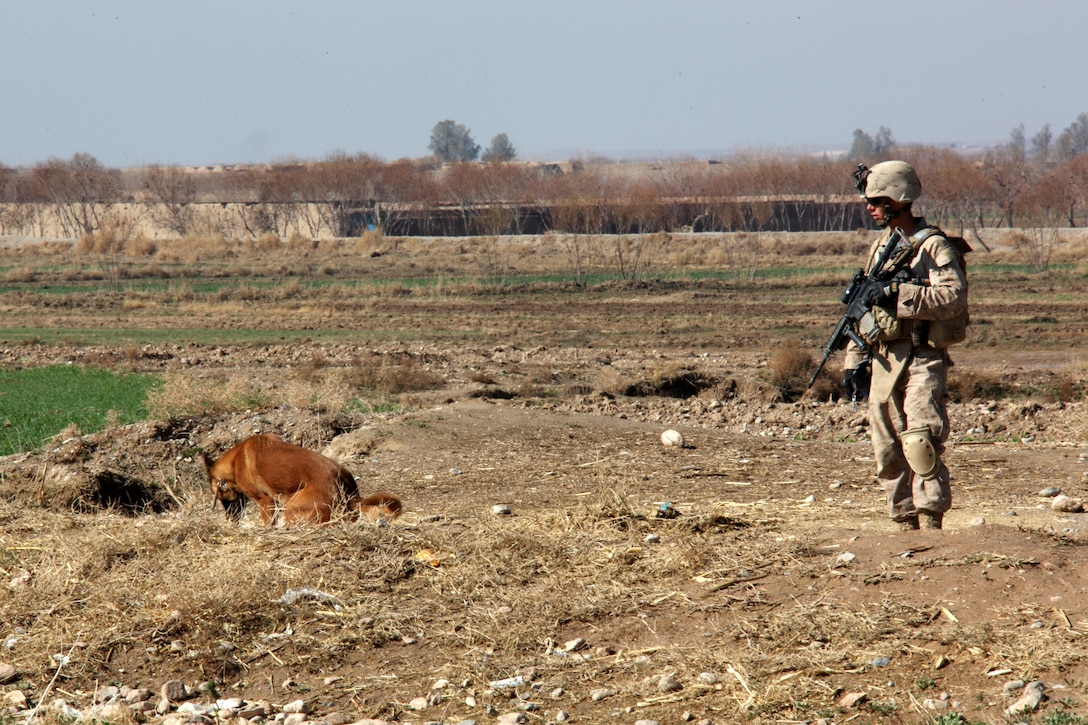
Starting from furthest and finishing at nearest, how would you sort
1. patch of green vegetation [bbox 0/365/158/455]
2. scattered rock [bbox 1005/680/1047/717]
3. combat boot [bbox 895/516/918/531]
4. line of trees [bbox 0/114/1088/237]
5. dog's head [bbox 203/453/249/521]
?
1. line of trees [bbox 0/114/1088/237]
2. patch of green vegetation [bbox 0/365/158/455]
3. dog's head [bbox 203/453/249/521]
4. combat boot [bbox 895/516/918/531]
5. scattered rock [bbox 1005/680/1047/717]

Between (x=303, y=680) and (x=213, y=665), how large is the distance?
43 centimetres

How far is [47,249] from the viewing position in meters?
65.3

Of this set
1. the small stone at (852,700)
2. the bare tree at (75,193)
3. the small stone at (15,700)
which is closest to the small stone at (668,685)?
the small stone at (852,700)

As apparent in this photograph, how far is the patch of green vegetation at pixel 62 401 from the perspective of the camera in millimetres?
13281

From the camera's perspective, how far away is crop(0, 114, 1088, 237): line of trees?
64.0 meters

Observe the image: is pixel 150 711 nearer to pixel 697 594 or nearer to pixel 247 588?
pixel 247 588

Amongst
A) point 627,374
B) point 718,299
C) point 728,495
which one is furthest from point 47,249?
point 728,495

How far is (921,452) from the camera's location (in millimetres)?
5328

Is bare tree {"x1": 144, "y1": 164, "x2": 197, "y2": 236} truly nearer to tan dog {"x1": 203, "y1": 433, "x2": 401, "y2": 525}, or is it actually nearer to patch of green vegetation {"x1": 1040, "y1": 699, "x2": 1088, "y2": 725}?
tan dog {"x1": 203, "y1": 433, "x2": 401, "y2": 525}

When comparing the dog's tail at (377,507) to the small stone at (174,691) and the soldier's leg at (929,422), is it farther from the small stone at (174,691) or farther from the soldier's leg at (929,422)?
the soldier's leg at (929,422)

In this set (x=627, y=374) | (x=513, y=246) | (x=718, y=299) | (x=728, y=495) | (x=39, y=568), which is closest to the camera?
(x=39, y=568)

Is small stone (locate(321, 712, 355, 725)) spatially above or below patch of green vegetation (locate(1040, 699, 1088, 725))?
below

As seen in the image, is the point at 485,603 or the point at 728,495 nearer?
the point at 485,603

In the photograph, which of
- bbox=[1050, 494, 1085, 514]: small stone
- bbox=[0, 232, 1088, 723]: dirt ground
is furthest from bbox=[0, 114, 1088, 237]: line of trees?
bbox=[1050, 494, 1085, 514]: small stone
